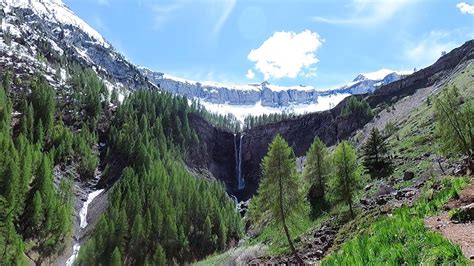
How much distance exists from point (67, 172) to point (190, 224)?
5142 cm

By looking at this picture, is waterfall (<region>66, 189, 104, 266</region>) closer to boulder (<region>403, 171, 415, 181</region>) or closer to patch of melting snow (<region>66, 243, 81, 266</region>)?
patch of melting snow (<region>66, 243, 81, 266</region>)

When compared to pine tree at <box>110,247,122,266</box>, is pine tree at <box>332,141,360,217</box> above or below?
above

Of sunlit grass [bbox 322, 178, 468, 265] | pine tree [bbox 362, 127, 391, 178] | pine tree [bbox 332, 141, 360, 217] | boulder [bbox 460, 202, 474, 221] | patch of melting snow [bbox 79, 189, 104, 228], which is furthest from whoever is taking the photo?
patch of melting snow [bbox 79, 189, 104, 228]

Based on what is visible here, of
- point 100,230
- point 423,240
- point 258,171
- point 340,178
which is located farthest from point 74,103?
point 423,240

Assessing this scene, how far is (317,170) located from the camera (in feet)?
230

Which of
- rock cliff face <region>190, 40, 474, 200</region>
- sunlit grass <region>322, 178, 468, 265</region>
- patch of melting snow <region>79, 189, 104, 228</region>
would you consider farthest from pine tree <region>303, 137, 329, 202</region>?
rock cliff face <region>190, 40, 474, 200</region>

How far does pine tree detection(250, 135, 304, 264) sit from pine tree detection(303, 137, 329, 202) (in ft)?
99.1

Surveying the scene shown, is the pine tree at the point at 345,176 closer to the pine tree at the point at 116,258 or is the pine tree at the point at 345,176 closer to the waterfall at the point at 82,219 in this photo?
the pine tree at the point at 116,258

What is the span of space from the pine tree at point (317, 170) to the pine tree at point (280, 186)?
3020 cm

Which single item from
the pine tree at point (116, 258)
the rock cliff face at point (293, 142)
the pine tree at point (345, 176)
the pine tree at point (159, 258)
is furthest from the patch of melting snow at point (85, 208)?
the pine tree at point (345, 176)

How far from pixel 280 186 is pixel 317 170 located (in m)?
33.3

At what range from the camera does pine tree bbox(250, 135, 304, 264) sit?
125 feet

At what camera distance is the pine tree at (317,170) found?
227 feet

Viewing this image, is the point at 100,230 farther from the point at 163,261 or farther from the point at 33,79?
the point at 33,79
